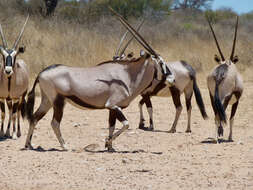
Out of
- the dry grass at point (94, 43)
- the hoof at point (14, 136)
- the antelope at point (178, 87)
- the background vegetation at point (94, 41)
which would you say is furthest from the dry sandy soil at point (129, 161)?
the dry grass at point (94, 43)

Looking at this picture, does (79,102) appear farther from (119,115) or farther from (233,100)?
(233,100)

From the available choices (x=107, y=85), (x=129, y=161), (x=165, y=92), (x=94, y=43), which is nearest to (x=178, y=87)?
(x=165, y=92)

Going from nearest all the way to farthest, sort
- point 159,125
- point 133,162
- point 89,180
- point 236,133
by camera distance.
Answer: point 89,180, point 133,162, point 236,133, point 159,125

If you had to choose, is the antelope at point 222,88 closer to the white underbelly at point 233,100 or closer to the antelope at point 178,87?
the white underbelly at point 233,100

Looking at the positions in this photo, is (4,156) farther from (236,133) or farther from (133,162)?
(236,133)

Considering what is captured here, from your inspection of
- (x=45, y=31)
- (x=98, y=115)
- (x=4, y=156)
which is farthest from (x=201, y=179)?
(x=45, y=31)

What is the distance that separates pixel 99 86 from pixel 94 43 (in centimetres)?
1066

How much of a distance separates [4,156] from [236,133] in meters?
4.78

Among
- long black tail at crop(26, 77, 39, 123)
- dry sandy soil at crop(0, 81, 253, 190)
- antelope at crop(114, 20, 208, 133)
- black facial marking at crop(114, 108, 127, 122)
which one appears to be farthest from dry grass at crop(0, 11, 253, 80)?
black facial marking at crop(114, 108, 127, 122)

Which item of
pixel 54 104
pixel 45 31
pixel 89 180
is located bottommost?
pixel 89 180

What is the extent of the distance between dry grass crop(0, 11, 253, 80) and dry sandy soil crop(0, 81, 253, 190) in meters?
6.48

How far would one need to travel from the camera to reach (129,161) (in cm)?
674

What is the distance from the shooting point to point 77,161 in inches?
265

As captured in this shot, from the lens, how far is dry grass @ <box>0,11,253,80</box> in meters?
17.0
